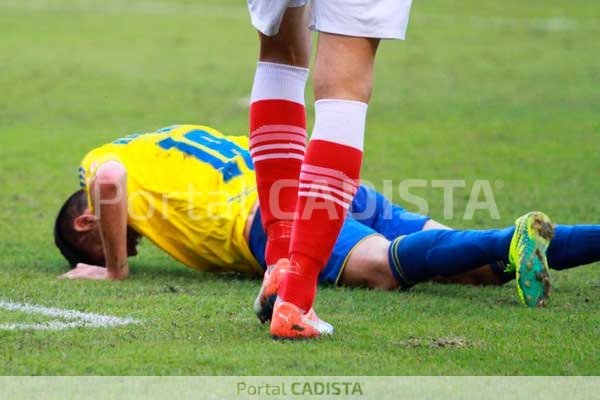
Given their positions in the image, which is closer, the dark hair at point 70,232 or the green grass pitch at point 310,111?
the green grass pitch at point 310,111

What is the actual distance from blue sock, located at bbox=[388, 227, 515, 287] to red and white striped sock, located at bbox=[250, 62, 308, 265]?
654 millimetres

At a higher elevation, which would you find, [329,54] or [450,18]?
[329,54]

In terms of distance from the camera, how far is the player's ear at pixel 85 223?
5.11 m

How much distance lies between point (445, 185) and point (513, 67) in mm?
6053

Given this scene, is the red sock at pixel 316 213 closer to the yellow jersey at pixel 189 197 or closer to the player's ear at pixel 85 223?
the yellow jersey at pixel 189 197

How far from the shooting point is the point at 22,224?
6.14 metres

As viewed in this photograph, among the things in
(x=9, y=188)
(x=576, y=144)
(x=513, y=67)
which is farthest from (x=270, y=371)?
(x=513, y=67)

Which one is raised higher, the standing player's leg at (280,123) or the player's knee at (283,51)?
the player's knee at (283,51)

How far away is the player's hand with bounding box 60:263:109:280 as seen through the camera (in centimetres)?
484
